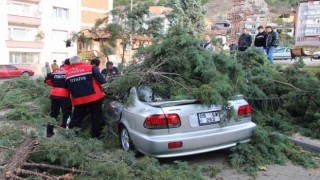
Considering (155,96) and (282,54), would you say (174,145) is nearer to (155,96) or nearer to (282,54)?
(155,96)

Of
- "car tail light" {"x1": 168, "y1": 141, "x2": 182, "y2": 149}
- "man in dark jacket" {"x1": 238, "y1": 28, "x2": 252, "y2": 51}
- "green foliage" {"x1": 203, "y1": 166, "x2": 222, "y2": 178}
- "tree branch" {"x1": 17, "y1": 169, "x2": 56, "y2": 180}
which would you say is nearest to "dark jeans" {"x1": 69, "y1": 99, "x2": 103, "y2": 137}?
"car tail light" {"x1": 168, "y1": 141, "x2": 182, "y2": 149}

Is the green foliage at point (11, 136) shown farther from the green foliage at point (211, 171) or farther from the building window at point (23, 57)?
the building window at point (23, 57)

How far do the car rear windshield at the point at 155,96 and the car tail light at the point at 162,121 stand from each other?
38 centimetres

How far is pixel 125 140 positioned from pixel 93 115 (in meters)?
0.96

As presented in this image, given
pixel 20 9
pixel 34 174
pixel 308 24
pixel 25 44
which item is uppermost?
pixel 308 24

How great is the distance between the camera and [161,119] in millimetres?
4617

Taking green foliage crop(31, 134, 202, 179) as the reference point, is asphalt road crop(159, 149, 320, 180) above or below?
below

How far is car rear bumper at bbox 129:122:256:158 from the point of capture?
15.1ft

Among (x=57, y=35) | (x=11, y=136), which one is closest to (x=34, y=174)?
(x=11, y=136)

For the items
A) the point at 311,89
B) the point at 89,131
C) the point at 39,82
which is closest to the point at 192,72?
the point at 89,131

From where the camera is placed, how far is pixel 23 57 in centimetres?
3925

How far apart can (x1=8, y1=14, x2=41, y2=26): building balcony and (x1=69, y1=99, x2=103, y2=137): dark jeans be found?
36.2m

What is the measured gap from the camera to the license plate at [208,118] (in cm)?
482

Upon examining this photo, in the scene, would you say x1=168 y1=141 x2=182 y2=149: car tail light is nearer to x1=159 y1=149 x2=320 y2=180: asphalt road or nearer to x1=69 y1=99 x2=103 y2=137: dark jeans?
x1=159 y1=149 x2=320 y2=180: asphalt road
